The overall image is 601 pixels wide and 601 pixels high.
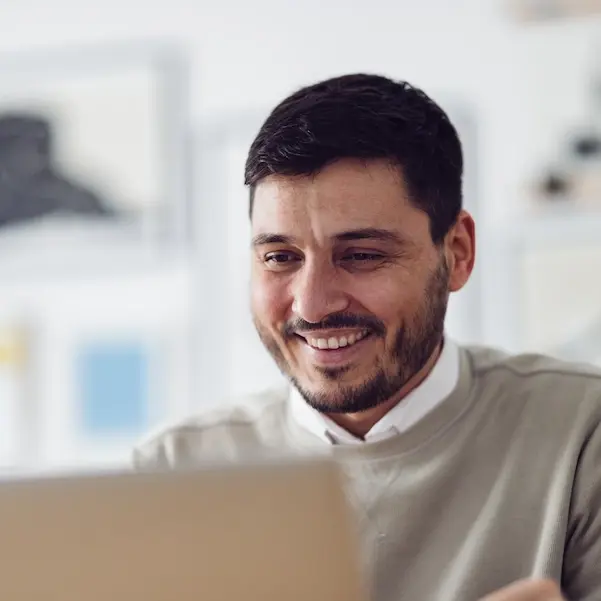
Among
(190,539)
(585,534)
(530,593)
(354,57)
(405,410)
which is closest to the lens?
(190,539)

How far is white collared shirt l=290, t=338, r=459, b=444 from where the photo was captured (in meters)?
1.21

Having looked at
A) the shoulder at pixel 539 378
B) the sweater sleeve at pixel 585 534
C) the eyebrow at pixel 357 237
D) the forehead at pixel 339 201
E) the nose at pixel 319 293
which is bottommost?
the sweater sleeve at pixel 585 534

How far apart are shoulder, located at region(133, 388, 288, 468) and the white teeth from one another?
7.3 inches

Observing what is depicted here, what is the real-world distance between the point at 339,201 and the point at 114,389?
71.4 inches

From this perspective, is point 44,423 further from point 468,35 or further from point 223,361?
point 468,35

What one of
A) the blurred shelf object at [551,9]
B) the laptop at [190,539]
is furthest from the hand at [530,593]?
the blurred shelf object at [551,9]

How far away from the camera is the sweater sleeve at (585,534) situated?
1078 mm

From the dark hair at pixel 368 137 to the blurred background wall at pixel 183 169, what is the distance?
1383mm

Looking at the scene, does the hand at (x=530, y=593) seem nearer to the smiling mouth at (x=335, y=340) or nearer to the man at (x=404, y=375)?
the man at (x=404, y=375)

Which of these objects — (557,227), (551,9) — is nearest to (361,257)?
(557,227)

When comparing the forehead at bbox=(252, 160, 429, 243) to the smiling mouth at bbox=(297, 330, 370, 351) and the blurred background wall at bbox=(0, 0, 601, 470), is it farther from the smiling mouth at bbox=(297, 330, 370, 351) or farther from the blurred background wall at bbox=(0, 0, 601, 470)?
the blurred background wall at bbox=(0, 0, 601, 470)

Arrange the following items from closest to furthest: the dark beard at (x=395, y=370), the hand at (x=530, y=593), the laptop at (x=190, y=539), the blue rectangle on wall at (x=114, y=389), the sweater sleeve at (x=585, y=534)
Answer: the laptop at (x=190, y=539), the hand at (x=530, y=593), the sweater sleeve at (x=585, y=534), the dark beard at (x=395, y=370), the blue rectangle on wall at (x=114, y=389)

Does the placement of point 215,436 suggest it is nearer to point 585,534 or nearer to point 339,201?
point 339,201

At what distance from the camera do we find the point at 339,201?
1.13 metres
